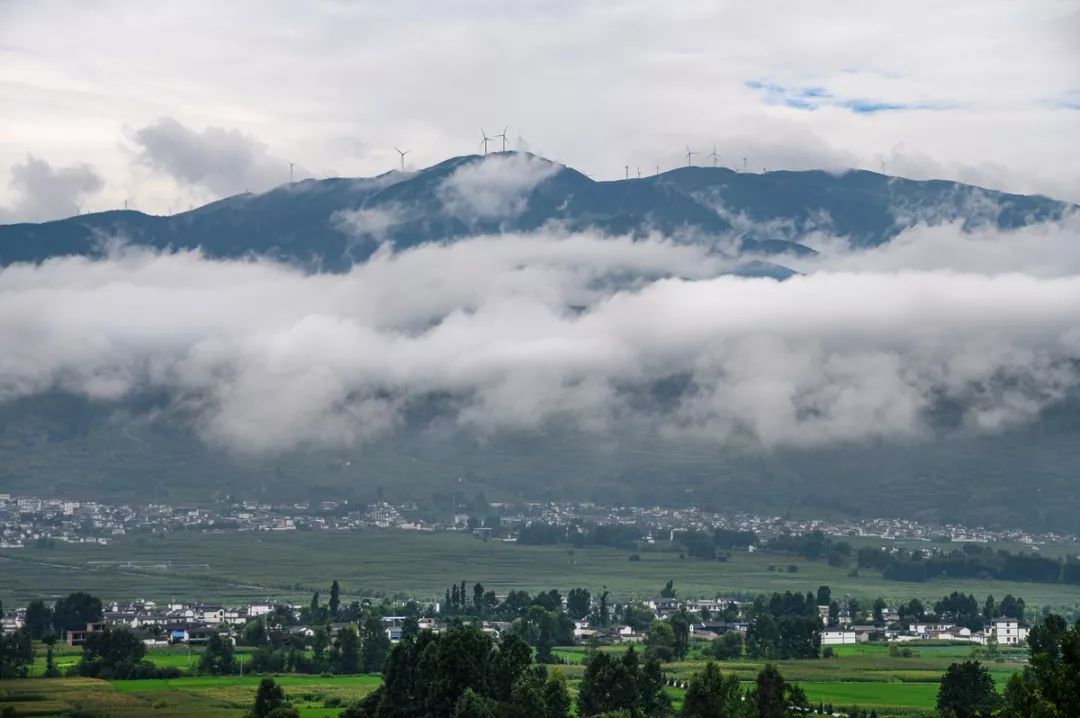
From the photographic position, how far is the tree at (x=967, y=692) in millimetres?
76188

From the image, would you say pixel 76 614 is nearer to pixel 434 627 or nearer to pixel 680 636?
pixel 434 627

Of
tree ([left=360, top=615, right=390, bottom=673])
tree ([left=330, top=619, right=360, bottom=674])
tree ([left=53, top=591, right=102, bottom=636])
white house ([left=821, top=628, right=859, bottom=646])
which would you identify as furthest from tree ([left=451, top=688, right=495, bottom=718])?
white house ([left=821, top=628, right=859, bottom=646])

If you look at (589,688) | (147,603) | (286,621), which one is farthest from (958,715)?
(147,603)

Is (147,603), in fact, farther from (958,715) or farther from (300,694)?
(958,715)

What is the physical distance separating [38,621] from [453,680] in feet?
180

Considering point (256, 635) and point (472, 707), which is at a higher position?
point (472, 707)

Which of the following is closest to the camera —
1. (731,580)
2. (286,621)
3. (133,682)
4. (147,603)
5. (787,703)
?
(787,703)

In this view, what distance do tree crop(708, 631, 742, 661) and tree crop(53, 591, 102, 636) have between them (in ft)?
147

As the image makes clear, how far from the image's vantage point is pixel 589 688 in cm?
8044

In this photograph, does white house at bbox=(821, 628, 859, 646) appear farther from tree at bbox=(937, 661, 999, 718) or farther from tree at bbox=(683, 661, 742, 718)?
tree at bbox=(683, 661, 742, 718)

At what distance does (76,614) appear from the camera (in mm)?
122125

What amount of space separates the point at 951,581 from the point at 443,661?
13202 centimetres

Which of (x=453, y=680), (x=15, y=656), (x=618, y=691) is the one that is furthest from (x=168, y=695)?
(x=618, y=691)

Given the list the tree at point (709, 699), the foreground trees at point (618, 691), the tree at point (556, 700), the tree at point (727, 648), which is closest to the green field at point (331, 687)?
the tree at point (727, 648)
